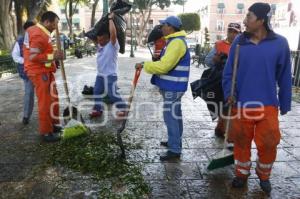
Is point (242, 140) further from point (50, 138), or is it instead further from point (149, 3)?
point (149, 3)

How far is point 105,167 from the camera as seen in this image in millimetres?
4219

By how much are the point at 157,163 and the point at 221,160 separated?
857 millimetres

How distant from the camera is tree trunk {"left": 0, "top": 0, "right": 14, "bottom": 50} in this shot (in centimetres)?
1623

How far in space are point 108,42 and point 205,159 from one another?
290cm

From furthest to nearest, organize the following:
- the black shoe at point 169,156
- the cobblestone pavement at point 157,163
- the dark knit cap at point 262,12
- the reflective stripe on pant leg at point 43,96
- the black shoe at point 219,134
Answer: the black shoe at point 219,134 < the reflective stripe on pant leg at point 43,96 < the black shoe at point 169,156 < the cobblestone pavement at point 157,163 < the dark knit cap at point 262,12

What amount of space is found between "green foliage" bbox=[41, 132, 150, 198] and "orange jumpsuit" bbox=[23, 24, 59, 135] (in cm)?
50

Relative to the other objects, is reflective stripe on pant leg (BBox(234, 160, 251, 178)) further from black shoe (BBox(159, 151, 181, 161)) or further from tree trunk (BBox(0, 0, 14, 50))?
tree trunk (BBox(0, 0, 14, 50))

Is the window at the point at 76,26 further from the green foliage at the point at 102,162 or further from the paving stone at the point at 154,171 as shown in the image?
the paving stone at the point at 154,171

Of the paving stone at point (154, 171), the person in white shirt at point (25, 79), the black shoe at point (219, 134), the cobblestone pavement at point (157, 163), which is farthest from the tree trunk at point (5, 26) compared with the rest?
the paving stone at point (154, 171)

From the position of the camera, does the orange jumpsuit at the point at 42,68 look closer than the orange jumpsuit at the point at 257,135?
No

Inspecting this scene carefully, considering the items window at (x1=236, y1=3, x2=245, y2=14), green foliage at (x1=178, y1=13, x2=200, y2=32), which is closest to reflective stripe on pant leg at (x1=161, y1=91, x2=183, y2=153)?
green foliage at (x1=178, y1=13, x2=200, y2=32)

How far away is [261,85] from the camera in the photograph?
340cm

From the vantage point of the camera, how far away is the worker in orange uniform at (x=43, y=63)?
4805 mm

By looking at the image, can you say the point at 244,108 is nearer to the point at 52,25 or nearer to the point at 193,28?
the point at 52,25
